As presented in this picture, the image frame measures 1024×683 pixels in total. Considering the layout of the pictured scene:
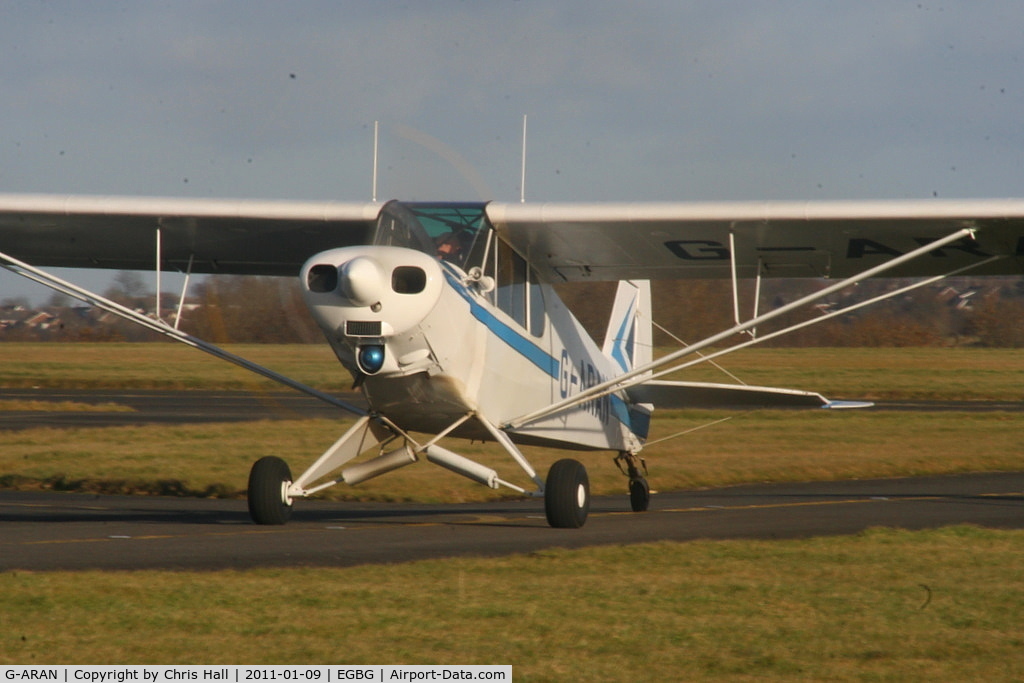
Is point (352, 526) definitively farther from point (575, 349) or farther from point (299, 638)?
point (299, 638)

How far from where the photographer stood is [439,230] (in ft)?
33.9

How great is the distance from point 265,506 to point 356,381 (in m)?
1.75

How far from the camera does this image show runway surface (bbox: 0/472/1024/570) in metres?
8.72

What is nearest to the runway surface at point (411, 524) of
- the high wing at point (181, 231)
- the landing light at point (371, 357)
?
the landing light at point (371, 357)

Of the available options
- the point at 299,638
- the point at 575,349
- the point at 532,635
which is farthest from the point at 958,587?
the point at 575,349

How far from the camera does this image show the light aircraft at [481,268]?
938 cm

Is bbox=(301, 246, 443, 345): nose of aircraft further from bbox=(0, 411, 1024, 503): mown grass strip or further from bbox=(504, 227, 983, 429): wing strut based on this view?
bbox=(0, 411, 1024, 503): mown grass strip

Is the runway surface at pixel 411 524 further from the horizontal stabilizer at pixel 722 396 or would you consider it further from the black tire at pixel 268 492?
the horizontal stabilizer at pixel 722 396

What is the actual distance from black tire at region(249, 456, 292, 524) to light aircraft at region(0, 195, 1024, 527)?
0.7 inches

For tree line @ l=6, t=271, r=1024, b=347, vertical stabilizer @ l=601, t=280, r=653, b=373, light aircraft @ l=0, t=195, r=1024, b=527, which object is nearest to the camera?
light aircraft @ l=0, t=195, r=1024, b=527

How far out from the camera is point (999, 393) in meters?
43.1

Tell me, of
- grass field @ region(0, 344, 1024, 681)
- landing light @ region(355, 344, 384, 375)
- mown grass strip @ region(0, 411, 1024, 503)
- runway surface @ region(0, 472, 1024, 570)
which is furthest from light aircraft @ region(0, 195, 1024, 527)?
mown grass strip @ region(0, 411, 1024, 503)

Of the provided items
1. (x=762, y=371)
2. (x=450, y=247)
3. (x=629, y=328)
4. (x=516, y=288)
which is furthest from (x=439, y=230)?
(x=762, y=371)

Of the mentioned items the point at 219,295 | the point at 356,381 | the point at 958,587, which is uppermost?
the point at 219,295
